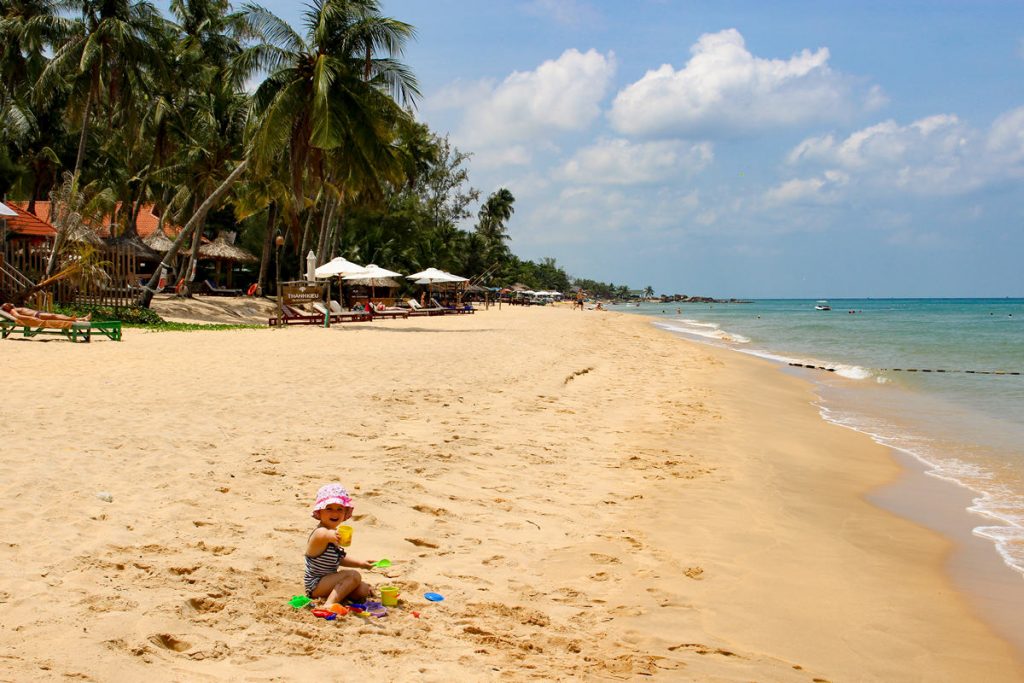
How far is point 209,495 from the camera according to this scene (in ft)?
15.8

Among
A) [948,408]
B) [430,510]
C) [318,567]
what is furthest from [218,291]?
[318,567]

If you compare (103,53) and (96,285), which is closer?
(96,285)

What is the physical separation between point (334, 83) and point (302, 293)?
20.3 ft

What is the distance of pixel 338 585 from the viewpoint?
3451mm

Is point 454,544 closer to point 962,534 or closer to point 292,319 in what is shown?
point 962,534

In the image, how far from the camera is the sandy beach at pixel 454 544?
3131 mm

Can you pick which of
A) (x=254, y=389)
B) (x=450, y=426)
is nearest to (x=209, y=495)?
(x=450, y=426)

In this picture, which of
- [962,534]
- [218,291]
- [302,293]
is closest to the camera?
[962,534]

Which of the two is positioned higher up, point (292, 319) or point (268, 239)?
Result: point (268, 239)

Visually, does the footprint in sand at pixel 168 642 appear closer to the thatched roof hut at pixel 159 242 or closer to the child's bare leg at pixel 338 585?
the child's bare leg at pixel 338 585

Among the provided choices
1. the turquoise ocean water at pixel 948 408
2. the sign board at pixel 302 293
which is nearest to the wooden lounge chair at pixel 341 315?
the sign board at pixel 302 293

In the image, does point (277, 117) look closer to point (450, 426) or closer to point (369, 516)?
point (450, 426)

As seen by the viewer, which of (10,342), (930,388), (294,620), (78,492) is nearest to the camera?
(294,620)

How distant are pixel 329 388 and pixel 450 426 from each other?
2.33 metres
